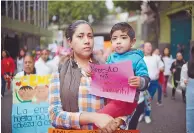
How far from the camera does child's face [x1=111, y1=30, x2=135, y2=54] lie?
1916 millimetres

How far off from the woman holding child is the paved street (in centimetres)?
241

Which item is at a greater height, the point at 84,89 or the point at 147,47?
the point at 147,47

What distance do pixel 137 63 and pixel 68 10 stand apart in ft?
117

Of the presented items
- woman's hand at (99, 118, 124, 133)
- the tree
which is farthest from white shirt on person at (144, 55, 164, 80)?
the tree

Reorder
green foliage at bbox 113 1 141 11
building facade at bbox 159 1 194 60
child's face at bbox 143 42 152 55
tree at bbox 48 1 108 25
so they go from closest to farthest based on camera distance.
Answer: building facade at bbox 159 1 194 60, child's face at bbox 143 42 152 55, green foliage at bbox 113 1 141 11, tree at bbox 48 1 108 25

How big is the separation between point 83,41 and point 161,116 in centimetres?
475

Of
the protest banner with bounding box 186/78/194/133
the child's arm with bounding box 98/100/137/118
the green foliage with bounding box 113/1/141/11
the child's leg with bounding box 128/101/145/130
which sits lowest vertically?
the child's leg with bounding box 128/101/145/130

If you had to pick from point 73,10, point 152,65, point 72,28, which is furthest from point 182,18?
point 73,10

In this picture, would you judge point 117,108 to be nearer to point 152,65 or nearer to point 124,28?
point 124,28

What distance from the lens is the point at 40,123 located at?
3.73m

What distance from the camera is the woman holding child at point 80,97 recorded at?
1.73m

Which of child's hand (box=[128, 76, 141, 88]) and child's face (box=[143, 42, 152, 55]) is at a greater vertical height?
child's face (box=[143, 42, 152, 55])

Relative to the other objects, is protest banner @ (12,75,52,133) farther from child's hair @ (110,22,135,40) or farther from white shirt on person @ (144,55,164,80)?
white shirt on person @ (144,55,164,80)

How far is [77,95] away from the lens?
5.77ft
